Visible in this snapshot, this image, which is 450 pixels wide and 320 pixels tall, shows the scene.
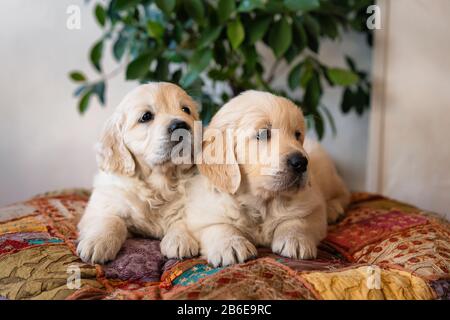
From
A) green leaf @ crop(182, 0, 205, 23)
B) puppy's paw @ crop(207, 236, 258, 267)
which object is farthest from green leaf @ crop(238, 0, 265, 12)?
puppy's paw @ crop(207, 236, 258, 267)

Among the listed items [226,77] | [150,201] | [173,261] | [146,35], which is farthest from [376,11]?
[173,261]

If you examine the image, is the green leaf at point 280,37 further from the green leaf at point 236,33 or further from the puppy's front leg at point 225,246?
the puppy's front leg at point 225,246

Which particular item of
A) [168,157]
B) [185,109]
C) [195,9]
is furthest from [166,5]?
[168,157]

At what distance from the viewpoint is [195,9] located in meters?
2.82

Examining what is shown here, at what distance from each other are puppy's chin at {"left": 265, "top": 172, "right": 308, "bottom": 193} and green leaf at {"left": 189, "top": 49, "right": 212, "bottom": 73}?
46.1 inches

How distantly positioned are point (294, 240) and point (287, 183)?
0.76 ft

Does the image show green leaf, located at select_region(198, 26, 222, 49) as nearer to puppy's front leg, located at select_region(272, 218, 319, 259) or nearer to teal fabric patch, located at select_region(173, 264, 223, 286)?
puppy's front leg, located at select_region(272, 218, 319, 259)

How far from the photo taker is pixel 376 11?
11.3 feet

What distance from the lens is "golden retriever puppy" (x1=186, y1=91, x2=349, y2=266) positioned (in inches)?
70.2

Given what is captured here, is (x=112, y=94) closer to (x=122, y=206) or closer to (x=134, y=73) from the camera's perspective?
(x=134, y=73)

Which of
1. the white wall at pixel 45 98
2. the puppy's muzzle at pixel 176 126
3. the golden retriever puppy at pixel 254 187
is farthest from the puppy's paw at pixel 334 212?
the white wall at pixel 45 98

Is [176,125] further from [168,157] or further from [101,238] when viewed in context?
[101,238]

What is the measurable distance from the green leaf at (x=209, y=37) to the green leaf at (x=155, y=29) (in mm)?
313

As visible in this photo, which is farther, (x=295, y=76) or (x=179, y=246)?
(x=295, y=76)
